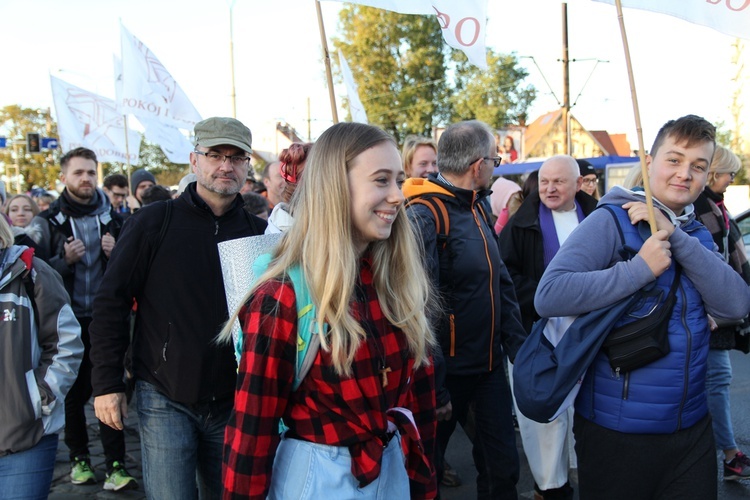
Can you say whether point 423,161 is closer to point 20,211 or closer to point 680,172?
point 680,172

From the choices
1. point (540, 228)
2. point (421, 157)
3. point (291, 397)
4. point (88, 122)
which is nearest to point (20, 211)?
point (421, 157)

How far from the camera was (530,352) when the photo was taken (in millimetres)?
2623

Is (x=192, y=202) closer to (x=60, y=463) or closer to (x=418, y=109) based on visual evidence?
(x=60, y=463)

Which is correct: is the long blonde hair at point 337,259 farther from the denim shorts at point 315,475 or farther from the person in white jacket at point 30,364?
the person in white jacket at point 30,364

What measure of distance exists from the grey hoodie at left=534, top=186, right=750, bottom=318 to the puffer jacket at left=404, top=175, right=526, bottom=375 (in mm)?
731

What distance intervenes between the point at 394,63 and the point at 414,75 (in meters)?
1.44

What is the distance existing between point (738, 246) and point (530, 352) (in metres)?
2.52

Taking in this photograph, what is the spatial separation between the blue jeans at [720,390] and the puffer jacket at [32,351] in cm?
382

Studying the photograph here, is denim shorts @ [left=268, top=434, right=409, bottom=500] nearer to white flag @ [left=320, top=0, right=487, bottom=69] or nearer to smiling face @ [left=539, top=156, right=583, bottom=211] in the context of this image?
white flag @ [left=320, top=0, right=487, bottom=69]

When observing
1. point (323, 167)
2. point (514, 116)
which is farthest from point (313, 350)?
point (514, 116)

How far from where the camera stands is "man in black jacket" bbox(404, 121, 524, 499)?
330 centimetres

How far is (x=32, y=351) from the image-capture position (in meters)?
2.76

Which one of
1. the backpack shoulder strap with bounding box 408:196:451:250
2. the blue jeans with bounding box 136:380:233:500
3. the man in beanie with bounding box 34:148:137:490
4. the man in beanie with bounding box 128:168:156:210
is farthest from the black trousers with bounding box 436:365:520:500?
the man in beanie with bounding box 128:168:156:210

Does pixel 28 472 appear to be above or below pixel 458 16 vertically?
below
